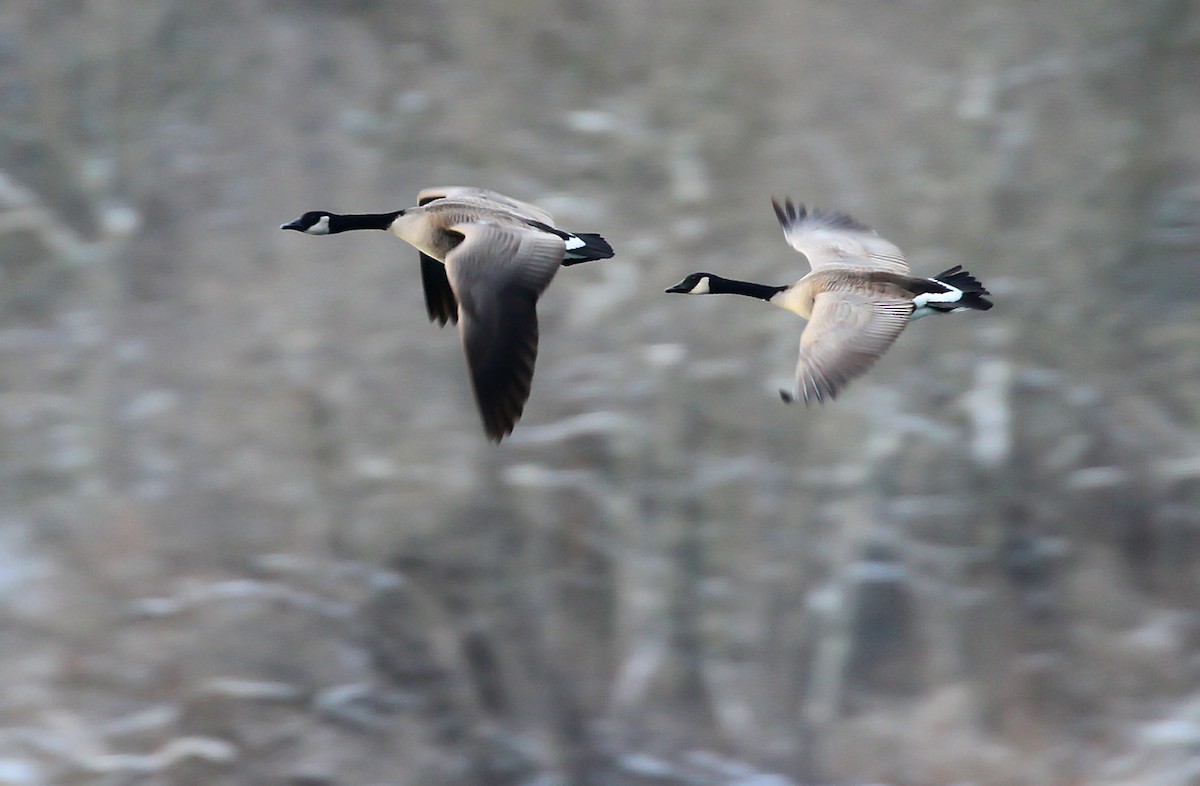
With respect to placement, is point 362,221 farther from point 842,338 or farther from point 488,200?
point 842,338

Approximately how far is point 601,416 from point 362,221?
607 cm

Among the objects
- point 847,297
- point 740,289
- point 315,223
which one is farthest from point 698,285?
point 315,223

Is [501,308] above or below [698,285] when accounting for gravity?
below

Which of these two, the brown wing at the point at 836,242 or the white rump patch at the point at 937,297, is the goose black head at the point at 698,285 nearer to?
the brown wing at the point at 836,242

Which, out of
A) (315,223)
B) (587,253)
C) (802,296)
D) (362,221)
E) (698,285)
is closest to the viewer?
(587,253)

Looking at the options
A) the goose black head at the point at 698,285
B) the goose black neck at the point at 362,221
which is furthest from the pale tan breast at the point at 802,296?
the goose black neck at the point at 362,221

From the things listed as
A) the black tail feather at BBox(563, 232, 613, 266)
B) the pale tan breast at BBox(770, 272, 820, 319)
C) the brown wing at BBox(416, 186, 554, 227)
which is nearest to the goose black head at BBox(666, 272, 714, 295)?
the pale tan breast at BBox(770, 272, 820, 319)

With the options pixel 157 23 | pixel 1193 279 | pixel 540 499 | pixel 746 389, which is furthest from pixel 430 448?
pixel 1193 279

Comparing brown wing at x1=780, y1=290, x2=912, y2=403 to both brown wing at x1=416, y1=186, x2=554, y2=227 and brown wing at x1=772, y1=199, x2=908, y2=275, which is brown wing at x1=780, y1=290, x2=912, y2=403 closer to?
brown wing at x1=772, y1=199, x2=908, y2=275

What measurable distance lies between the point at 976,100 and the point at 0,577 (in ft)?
32.4

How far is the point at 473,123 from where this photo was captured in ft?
48.0

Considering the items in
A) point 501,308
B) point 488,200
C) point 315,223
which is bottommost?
point 501,308

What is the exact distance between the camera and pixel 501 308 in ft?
20.1

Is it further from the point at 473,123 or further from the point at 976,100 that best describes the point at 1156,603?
the point at 473,123
